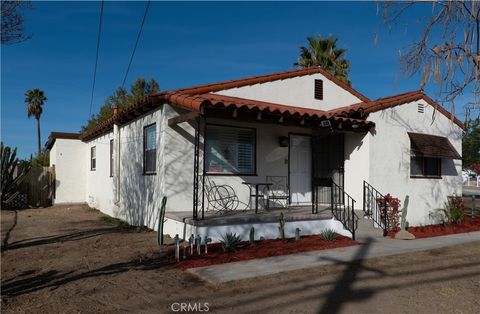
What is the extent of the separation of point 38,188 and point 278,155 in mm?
13284

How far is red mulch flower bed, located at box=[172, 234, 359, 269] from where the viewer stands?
21.9 feet

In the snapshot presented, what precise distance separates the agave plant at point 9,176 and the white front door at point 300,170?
1255 centimetres

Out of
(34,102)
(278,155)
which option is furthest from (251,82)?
(34,102)

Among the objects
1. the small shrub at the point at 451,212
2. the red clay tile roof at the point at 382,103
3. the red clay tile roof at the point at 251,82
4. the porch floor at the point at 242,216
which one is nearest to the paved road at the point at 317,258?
the porch floor at the point at 242,216

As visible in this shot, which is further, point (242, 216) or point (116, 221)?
point (116, 221)

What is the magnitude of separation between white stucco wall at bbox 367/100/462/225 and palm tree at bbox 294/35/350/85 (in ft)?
42.1

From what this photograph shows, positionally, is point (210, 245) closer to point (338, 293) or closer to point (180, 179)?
point (180, 179)

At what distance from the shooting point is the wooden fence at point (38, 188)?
18.1 m

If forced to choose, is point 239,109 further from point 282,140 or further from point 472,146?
point 472,146

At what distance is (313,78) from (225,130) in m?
3.92

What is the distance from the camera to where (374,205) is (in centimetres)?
1009

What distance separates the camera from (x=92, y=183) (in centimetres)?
1741

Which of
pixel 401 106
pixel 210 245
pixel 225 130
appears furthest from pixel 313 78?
pixel 210 245

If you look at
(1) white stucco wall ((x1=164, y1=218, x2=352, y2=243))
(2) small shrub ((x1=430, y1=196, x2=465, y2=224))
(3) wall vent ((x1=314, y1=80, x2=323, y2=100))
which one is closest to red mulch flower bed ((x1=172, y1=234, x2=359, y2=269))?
(1) white stucco wall ((x1=164, y1=218, x2=352, y2=243))
